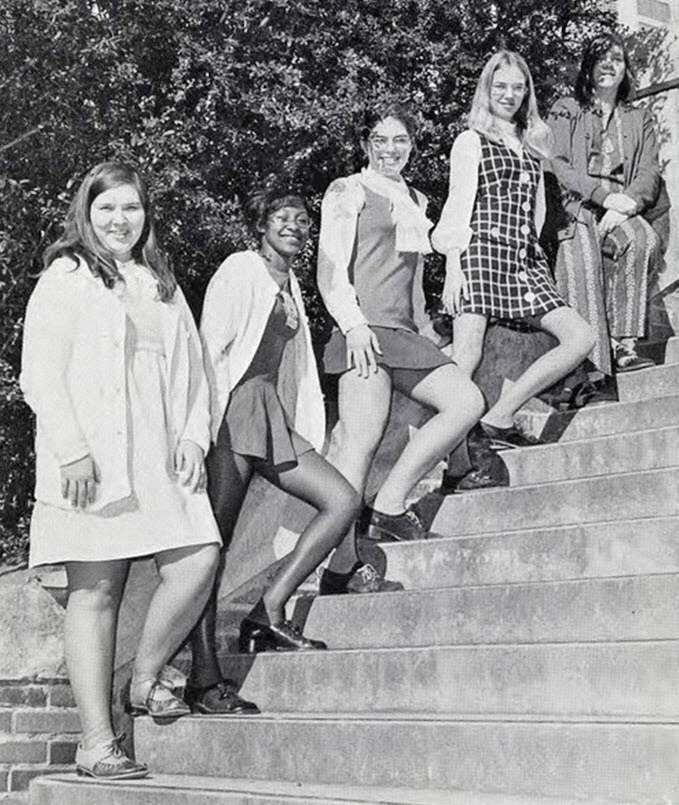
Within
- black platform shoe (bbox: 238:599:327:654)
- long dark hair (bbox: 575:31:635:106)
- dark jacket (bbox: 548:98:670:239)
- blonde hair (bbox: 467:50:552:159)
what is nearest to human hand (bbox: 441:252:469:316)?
blonde hair (bbox: 467:50:552:159)

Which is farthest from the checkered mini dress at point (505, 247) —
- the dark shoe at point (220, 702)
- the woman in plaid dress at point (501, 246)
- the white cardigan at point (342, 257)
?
the dark shoe at point (220, 702)

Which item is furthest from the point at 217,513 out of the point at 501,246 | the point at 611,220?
the point at 611,220

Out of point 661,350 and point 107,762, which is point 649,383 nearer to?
point 661,350

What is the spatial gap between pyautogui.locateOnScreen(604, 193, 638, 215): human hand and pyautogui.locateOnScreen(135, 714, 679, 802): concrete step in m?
3.58

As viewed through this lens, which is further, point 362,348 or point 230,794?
point 362,348

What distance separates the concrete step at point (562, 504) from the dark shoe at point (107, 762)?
5.67 ft

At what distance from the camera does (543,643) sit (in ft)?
13.6

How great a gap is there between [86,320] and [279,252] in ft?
3.30

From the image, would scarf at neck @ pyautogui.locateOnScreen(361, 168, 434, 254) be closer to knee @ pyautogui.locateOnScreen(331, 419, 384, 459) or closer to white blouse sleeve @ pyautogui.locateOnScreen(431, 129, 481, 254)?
white blouse sleeve @ pyautogui.locateOnScreen(431, 129, 481, 254)

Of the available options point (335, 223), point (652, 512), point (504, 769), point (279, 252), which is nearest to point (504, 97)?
point (335, 223)

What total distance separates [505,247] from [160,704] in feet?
8.98

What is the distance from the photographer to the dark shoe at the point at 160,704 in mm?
4297

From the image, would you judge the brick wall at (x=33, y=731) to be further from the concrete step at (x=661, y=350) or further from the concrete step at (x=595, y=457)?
the concrete step at (x=661, y=350)

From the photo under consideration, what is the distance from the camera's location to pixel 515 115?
6254mm
